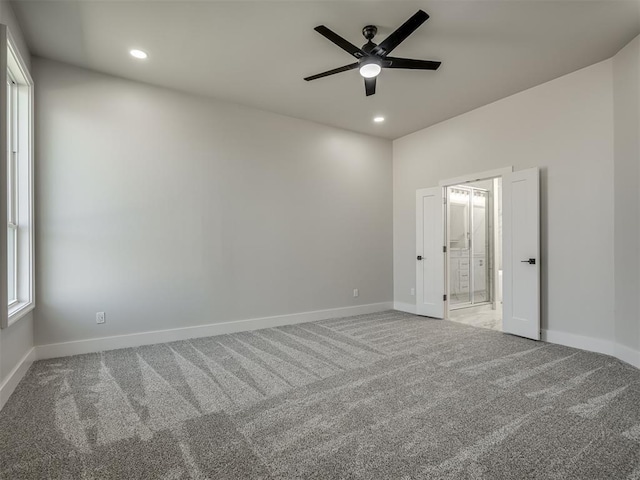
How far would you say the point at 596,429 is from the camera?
2.04 metres

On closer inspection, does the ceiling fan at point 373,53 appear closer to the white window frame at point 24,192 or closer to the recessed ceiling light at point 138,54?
the recessed ceiling light at point 138,54

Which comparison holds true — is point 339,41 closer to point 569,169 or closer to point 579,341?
point 569,169

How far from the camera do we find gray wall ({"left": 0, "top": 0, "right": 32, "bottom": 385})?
8.10 feet

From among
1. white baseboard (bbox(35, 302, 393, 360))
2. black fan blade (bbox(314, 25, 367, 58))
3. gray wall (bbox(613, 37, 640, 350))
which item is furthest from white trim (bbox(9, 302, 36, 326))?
gray wall (bbox(613, 37, 640, 350))

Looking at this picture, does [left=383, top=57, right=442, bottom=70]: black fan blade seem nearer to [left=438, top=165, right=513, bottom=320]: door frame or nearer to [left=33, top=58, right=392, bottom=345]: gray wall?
[left=438, top=165, right=513, bottom=320]: door frame

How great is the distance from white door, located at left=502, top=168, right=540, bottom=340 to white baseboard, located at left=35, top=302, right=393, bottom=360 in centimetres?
225

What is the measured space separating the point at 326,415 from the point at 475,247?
17.7 feet

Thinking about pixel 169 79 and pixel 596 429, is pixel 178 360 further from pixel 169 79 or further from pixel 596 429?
pixel 596 429

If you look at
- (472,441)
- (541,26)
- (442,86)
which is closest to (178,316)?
(472,441)

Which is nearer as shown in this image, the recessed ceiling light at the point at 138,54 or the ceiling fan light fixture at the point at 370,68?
the ceiling fan light fixture at the point at 370,68

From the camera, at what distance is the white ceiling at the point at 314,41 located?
2.66m

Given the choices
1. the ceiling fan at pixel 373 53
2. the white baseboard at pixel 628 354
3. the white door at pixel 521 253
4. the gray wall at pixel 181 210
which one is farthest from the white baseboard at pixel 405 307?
the ceiling fan at pixel 373 53

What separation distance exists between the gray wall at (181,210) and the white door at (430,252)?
885mm

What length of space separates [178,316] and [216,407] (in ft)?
6.44
